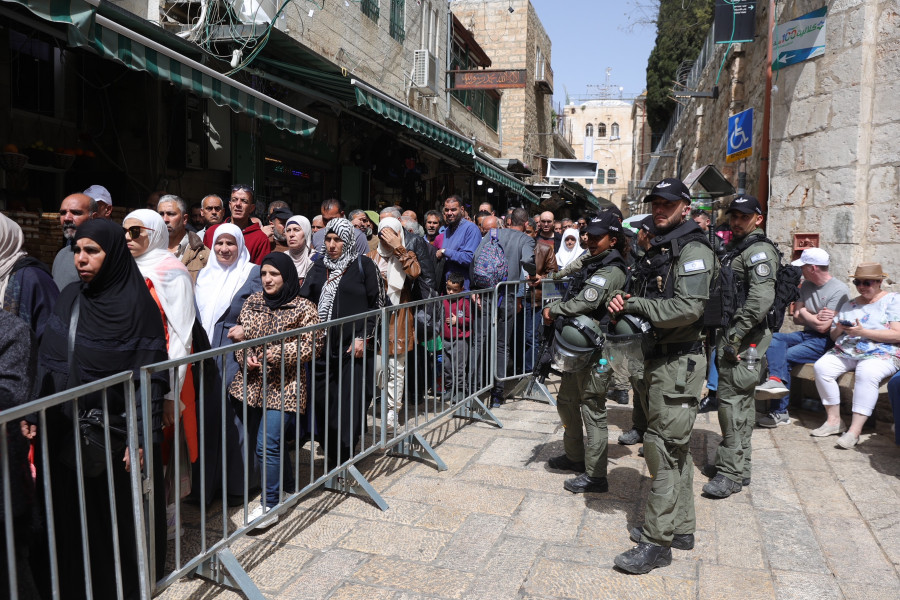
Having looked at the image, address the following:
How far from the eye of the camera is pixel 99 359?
263 centimetres

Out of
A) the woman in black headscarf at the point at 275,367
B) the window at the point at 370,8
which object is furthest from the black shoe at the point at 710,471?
the window at the point at 370,8

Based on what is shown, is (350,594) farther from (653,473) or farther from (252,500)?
(653,473)

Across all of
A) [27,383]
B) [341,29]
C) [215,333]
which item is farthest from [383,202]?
[27,383]

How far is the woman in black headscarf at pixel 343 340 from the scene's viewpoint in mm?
3918

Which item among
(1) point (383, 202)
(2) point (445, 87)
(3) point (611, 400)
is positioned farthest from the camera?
(2) point (445, 87)

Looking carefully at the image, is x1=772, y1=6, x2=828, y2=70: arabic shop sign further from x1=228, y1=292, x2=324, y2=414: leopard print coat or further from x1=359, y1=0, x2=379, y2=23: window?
x1=359, y1=0, x2=379, y2=23: window

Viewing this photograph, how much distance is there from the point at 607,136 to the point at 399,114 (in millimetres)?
70219

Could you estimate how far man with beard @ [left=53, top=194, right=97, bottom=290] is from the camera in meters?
3.80

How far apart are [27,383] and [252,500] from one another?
209 cm

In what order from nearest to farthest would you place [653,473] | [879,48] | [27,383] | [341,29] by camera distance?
1. [27,383]
2. [653,473]
3. [879,48]
4. [341,29]

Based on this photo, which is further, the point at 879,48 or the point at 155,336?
the point at 879,48

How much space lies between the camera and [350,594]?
304cm

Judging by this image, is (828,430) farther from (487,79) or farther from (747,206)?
(487,79)

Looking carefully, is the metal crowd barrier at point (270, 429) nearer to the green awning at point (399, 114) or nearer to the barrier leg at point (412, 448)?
the barrier leg at point (412, 448)
